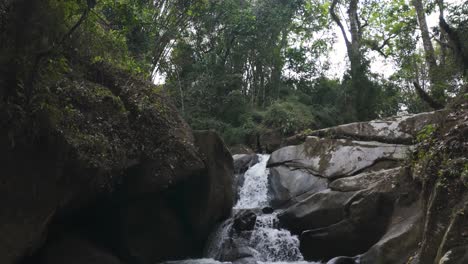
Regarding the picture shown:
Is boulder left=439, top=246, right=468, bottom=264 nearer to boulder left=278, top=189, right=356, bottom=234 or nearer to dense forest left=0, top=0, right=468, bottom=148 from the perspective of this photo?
boulder left=278, top=189, right=356, bottom=234

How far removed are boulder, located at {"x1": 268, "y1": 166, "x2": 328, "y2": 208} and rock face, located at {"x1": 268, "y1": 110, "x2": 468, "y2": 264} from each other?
3cm

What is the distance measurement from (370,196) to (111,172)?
18.1 ft

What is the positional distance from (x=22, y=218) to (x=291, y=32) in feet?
75.3

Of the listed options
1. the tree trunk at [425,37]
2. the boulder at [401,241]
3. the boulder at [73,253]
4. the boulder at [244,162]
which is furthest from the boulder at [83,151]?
the tree trunk at [425,37]

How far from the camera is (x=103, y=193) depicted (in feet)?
31.8

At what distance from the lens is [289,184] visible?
13.7 m

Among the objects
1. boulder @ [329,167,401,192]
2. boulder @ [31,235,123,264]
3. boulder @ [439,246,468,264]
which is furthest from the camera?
boulder @ [329,167,401,192]

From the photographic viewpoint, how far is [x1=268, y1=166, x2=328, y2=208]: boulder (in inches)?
512

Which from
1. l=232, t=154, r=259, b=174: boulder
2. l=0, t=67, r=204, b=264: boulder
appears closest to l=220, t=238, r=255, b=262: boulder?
l=0, t=67, r=204, b=264: boulder

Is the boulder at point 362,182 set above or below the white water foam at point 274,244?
above

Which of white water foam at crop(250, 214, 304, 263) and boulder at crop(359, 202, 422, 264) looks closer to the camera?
boulder at crop(359, 202, 422, 264)

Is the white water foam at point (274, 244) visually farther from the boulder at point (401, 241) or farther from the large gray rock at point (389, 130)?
the large gray rock at point (389, 130)

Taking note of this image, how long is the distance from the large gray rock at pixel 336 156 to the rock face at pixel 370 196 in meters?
0.03

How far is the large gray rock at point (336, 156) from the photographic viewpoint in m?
12.8
